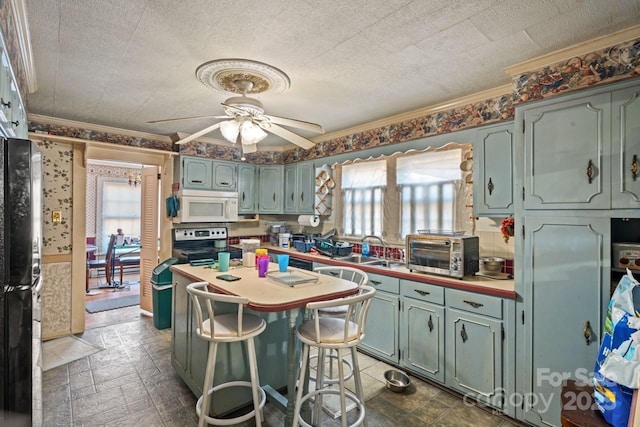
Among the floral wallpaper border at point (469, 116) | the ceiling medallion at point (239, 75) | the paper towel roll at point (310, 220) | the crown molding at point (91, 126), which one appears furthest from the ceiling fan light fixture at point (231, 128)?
the crown molding at point (91, 126)

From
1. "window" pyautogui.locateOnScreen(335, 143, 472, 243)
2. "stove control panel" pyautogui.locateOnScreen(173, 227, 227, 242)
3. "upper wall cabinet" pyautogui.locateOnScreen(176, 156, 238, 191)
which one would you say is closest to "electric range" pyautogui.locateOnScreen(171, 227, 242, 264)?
"stove control panel" pyautogui.locateOnScreen(173, 227, 227, 242)

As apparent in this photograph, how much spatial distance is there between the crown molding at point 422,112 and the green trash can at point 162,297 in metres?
2.60

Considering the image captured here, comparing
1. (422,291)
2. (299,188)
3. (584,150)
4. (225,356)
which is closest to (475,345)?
(422,291)

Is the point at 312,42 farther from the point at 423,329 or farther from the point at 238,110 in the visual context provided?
the point at 423,329

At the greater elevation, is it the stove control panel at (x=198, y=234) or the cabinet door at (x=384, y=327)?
the stove control panel at (x=198, y=234)

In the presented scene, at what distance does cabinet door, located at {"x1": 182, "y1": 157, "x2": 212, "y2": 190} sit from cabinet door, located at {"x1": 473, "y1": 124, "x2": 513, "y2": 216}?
332 centimetres

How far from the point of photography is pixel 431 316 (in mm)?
2582

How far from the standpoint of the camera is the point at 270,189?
4836mm

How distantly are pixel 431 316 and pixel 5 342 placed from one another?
101 inches

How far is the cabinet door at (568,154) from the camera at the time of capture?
6.00 feet

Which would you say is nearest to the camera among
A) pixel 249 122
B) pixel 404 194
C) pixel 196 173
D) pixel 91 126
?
pixel 249 122

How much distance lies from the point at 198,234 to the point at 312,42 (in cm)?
322

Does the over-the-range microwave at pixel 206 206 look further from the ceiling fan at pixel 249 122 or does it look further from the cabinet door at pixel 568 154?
the cabinet door at pixel 568 154

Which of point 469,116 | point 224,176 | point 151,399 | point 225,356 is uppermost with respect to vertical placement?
point 469,116
